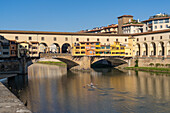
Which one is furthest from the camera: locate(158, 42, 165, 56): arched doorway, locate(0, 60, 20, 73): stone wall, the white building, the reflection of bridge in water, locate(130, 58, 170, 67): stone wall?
the white building

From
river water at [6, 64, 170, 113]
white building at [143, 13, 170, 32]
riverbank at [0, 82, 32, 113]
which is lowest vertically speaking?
river water at [6, 64, 170, 113]

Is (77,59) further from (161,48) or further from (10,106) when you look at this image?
(10,106)

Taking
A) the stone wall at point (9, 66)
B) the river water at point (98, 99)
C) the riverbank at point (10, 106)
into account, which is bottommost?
the river water at point (98, 99)

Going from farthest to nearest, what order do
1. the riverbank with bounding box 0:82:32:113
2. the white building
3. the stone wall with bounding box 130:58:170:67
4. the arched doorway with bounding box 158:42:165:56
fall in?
the white building < the arched doorway with bounding box 158:42:165:56 < the stone wall with bounding box 130:58:170:67 < the riverbank with bounding box 0:82:32:113

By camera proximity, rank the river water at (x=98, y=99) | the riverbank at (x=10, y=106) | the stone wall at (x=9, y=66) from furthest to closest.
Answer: the stone wall at (x=9, y=66)
the river water at (x=98, y=99)
the riverbank at (x=10, y=106)

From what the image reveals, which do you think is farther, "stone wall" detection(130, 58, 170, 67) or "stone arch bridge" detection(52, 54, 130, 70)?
"stone arch bridge" detection(52, 54, 130, 70)

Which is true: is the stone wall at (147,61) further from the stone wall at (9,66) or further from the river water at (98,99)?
the stone wall at (9,66)

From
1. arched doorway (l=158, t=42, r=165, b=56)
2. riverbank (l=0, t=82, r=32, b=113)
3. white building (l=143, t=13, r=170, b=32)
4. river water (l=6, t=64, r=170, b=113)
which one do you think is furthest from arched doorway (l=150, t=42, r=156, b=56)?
riverbank (l=0, t=82, r=32, b=113)

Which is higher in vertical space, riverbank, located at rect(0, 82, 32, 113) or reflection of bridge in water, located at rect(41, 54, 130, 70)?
reflection of bridge in water, located at rect(41, 54, 130, 70)

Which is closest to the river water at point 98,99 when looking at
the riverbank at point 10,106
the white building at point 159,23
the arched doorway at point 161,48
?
the riverbank at point 10,106

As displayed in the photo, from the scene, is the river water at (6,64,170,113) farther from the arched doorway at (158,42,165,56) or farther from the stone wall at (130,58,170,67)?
the arched doorway at (158,42,165,56)

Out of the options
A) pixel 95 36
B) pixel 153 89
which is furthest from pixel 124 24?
pixel 153 89

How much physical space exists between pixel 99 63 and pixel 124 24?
29777 millimetres

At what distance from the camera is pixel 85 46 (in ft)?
269
